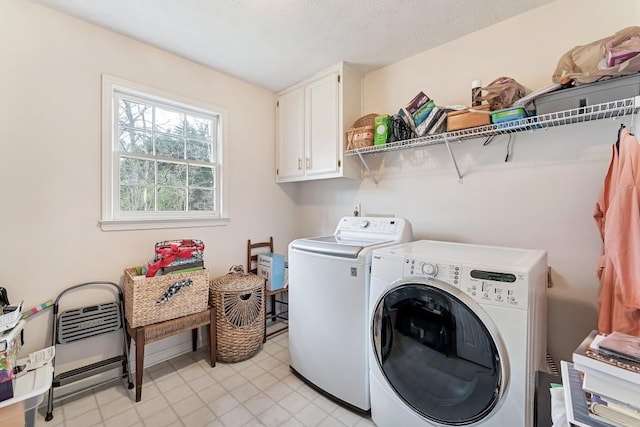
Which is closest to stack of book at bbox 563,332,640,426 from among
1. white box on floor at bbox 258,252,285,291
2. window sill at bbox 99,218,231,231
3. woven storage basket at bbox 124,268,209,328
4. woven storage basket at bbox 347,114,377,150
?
woven storage basket at bbox 347,114,377,150

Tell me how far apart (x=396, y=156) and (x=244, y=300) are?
5.67ft

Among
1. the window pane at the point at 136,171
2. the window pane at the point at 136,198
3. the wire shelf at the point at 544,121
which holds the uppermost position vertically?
the wire shelf at the point at 544,121

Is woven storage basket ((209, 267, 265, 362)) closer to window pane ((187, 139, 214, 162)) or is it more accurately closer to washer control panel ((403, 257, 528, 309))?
window pane ((187, 139, 214, 162))

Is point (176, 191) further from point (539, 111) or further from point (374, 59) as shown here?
point (539, 111)

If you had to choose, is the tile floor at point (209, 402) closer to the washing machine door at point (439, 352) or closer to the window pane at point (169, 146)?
the washing machine door at point (439, 352)

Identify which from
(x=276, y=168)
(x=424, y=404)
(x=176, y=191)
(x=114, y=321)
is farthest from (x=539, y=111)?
(x=114, y=321)

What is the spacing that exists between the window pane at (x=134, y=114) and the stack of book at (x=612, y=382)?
2723 millimetres

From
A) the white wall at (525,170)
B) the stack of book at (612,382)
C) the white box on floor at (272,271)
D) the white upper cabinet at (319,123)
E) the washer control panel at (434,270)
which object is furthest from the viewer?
the white box on floor at (272,271)

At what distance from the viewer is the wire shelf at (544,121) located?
1322 mm

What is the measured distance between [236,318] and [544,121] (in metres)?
2.37

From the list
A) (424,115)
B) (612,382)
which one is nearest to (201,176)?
(424,115)

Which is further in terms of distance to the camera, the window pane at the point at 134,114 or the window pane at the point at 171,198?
the window pane at the point at 171,198

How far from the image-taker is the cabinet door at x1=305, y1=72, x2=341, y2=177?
244 centimetres

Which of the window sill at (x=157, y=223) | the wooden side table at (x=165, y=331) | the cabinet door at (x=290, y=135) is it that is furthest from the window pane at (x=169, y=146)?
the wooden side table at (x=165, y=331)
